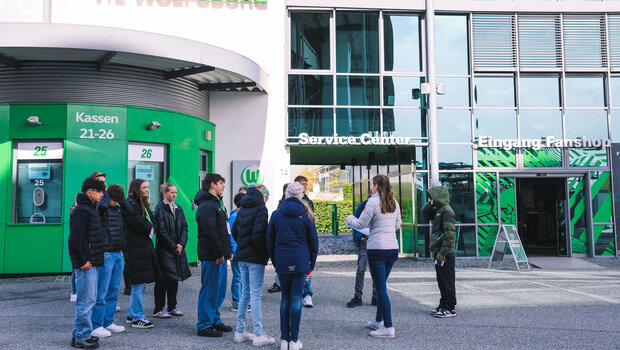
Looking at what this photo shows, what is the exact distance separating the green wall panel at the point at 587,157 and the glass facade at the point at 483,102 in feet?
0.10

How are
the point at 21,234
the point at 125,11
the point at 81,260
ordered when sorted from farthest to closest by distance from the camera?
1. the point at 125,11
2. the point at 21,234
3. the point at 81,260

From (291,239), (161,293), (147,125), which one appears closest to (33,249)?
(147,125)

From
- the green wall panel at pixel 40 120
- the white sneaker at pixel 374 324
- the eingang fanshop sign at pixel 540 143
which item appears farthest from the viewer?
the eingang fanshop sign at pixel 540 143

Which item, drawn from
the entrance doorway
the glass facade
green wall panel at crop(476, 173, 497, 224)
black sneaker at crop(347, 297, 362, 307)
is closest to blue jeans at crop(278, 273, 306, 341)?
black sneaker at crop(347, 297, 362, 307)

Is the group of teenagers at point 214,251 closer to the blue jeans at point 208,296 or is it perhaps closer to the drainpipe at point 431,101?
the blue jeans at point 208,296

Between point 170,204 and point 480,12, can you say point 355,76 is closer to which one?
point 480,12

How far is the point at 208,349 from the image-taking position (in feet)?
18.6

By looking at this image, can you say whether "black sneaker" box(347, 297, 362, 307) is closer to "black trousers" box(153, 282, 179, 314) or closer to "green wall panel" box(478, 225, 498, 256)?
"black trousers" box(153, 282, 179, 314)

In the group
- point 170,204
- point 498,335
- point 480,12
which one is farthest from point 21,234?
point 480,12

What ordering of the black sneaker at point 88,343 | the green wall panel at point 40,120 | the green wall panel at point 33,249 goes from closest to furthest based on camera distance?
the black sneaker at point 88,343 < the green wall panel at point 33,249 < the green wall panel at point 40,120

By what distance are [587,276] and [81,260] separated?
10347mm

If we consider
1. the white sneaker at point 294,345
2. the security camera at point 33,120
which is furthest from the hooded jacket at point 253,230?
the security camera at point 33,120

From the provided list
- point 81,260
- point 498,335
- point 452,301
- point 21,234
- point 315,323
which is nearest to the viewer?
point 81,260

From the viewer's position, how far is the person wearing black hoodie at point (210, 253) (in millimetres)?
6266
